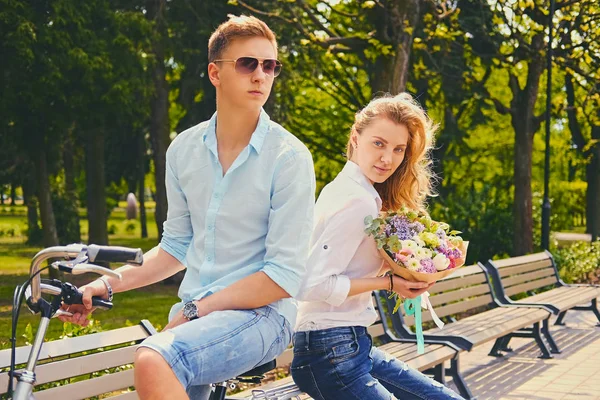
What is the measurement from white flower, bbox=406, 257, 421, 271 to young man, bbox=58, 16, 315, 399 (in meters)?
0.81

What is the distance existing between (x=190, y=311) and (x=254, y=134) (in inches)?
22.9

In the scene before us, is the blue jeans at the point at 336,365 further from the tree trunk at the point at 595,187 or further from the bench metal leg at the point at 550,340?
the tree trunk at the point at 595,187

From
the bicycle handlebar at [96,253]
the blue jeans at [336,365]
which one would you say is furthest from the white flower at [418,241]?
the bicycle handlebar at [96,253]

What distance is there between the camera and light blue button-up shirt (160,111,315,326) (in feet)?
9.35

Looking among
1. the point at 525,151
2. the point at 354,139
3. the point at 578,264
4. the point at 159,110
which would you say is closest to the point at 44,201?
the point at 159,110

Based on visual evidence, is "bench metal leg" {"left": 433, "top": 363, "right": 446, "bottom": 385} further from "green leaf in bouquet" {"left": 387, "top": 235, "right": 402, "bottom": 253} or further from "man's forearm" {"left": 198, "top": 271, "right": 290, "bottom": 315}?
"man's forearm" {"left": 198, "top": 271, "right": 290, "bottom": 315}

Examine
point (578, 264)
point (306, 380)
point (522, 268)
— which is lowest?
point (578, 264)

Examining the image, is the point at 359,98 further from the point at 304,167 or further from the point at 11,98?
the point at 304,167

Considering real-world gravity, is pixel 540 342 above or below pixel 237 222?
below

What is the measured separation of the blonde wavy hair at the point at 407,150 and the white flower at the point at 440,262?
265 millimetres

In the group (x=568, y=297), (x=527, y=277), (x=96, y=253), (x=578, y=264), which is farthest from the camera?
(x=578, y=264)

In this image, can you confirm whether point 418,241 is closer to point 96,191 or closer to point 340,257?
point 340,257

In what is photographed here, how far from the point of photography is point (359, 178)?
12.3ft

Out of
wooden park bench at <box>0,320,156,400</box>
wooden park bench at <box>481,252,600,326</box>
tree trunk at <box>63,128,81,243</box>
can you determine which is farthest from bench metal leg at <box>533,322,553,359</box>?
tree trunk at <box>63,128,81,243</box>
